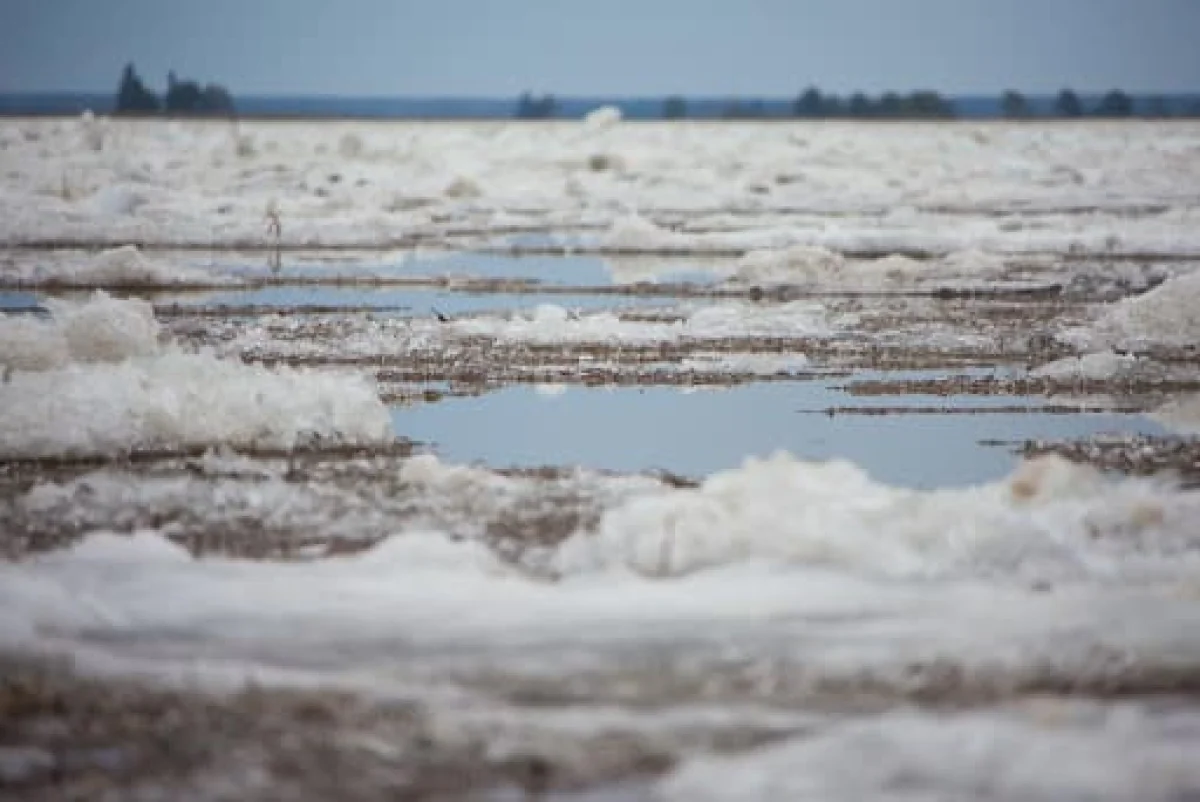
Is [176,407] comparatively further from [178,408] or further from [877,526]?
[877,526]

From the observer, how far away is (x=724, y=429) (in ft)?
33.9

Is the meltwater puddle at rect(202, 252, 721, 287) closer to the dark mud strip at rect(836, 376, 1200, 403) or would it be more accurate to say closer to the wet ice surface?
the wet ice surface

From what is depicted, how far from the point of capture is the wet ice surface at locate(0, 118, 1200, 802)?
200 inches

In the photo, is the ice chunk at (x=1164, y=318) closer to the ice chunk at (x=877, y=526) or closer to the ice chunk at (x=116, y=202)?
the ice chunk at (x=877, y=526)

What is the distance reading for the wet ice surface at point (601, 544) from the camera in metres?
5.07

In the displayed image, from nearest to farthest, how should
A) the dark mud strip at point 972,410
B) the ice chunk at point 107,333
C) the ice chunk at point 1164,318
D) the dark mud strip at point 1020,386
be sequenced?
the ice chunk at point 107,333 → the dark mud strip at point 972,410 → the dark mud strip at point 1020,386 → the ice chunk at point 1164,318

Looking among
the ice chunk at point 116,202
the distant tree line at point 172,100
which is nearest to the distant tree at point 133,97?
the distant tree line at point 172,100

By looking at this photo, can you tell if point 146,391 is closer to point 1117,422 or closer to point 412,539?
point 412,539

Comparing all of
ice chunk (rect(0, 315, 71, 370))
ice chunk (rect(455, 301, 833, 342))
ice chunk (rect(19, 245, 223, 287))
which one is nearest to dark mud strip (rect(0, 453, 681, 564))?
ice chunk (rect(0, 315, 71, 370))

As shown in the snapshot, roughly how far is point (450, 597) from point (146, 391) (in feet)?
11.0

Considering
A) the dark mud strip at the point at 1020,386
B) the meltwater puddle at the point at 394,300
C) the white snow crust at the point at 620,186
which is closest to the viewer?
the dark mud strip at the point at 1020,386

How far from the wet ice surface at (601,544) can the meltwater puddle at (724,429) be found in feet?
0.13

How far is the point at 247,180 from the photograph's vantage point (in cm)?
3641

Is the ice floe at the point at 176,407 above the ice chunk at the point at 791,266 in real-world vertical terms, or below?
above
